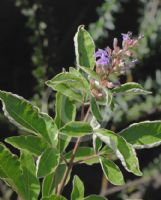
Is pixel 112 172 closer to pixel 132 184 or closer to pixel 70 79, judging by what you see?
pixel 70 79

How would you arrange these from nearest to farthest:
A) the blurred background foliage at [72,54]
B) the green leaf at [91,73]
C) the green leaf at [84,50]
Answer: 1. the green leaf at [91,73]
2. the green leaf at [84,50]
3. the blurred background foliage at [72,54]

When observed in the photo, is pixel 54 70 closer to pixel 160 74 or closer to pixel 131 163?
pixel 160 74

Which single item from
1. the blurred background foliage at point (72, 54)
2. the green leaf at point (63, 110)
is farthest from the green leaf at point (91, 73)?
the blurred background foliage at point (72, 54)

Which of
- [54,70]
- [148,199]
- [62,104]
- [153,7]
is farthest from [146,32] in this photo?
[62,104]

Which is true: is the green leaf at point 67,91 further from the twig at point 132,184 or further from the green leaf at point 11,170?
the twig at point 132,184

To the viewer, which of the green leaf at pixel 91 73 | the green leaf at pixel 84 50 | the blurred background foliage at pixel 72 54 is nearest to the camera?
the green leaf at pixel 91 73

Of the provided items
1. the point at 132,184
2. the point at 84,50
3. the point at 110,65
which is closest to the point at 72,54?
the point at 132,184
